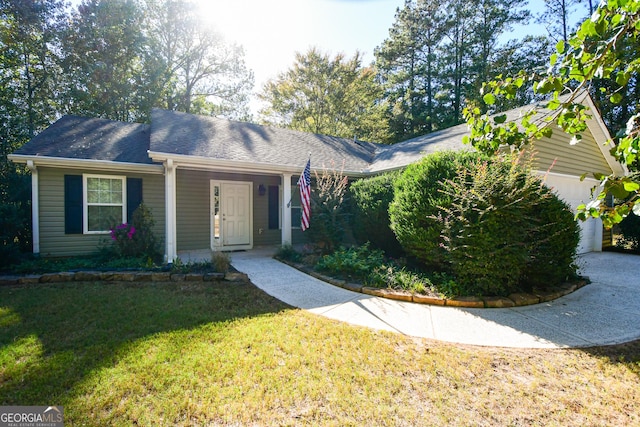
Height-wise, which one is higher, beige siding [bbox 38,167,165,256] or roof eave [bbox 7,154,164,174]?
roof eave [bbox 7,154,164,174]

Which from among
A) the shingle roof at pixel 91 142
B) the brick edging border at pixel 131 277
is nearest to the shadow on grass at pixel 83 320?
the brick edging border at pixel 131 277

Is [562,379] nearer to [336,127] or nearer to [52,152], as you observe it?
[52,152]

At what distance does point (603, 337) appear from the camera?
3363mm

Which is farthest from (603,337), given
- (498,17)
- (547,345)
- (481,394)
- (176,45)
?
(176,45)

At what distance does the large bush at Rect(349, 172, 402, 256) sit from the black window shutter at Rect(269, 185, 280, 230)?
326 centimetres

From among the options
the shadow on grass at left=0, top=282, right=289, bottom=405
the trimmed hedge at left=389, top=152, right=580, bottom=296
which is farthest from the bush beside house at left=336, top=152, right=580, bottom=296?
the shadow on grass at left=0, top=282, right=289, bottom=405

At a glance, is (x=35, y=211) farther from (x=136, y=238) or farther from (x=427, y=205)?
(x=427, y=205)

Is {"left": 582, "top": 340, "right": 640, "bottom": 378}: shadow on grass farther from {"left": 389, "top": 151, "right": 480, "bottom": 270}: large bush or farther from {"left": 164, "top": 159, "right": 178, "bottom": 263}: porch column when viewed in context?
{"left": 164, "top": 159, "right": 178, "bottom": 263}: porch column

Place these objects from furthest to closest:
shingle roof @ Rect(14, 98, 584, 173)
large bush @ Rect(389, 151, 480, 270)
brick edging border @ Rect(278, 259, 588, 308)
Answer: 1. shingle roof @ Rect(14, 98, 584, 173)
2. large bush @ Rect(389, 151, 480, 270)
3. brick edging border @ Rect(278, 259, 588, 308)

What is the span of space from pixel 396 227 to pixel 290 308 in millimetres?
2700

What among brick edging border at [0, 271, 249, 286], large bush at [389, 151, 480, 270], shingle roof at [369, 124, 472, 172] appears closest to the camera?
large bush at [389, 151, 480, 270]

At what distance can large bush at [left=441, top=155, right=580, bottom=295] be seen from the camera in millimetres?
4359

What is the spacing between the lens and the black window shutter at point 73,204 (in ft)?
23.6

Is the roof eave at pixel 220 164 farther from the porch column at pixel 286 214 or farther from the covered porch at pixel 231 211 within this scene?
the porch column at pixel 286 214
